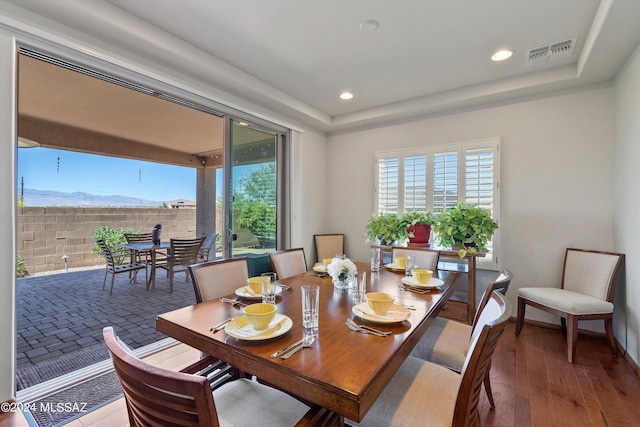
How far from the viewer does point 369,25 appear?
6.97 ft

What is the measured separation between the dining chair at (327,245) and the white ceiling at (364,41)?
1.96 m

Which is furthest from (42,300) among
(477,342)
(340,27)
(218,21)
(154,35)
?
(477,342)

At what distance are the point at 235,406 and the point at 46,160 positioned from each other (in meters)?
6.64

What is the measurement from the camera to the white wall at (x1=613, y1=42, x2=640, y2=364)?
87.3 inches

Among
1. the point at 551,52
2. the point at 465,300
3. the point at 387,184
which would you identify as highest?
the point at 551,52

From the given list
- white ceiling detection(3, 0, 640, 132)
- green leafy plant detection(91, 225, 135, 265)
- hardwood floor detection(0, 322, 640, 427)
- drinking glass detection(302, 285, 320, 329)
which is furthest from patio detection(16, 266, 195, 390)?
white ceiling detection(3, 0, 640, 132)

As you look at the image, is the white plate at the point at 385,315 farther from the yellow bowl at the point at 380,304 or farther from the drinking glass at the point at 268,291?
the drinking glass at the point at 268,291

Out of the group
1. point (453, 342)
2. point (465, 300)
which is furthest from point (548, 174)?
point (453, 342)

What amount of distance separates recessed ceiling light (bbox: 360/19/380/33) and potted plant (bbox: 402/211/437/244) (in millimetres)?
1949

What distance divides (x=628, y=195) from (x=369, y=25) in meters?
2.53

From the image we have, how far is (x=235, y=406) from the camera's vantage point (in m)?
1.14

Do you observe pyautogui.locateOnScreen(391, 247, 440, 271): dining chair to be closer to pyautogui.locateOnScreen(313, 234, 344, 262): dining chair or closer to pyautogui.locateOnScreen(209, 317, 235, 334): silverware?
pyautogui.locateOnScreen(313, 234, 344, 262): dining chair

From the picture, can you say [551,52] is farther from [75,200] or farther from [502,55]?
[75,200]

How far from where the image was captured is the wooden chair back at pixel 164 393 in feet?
2.24
